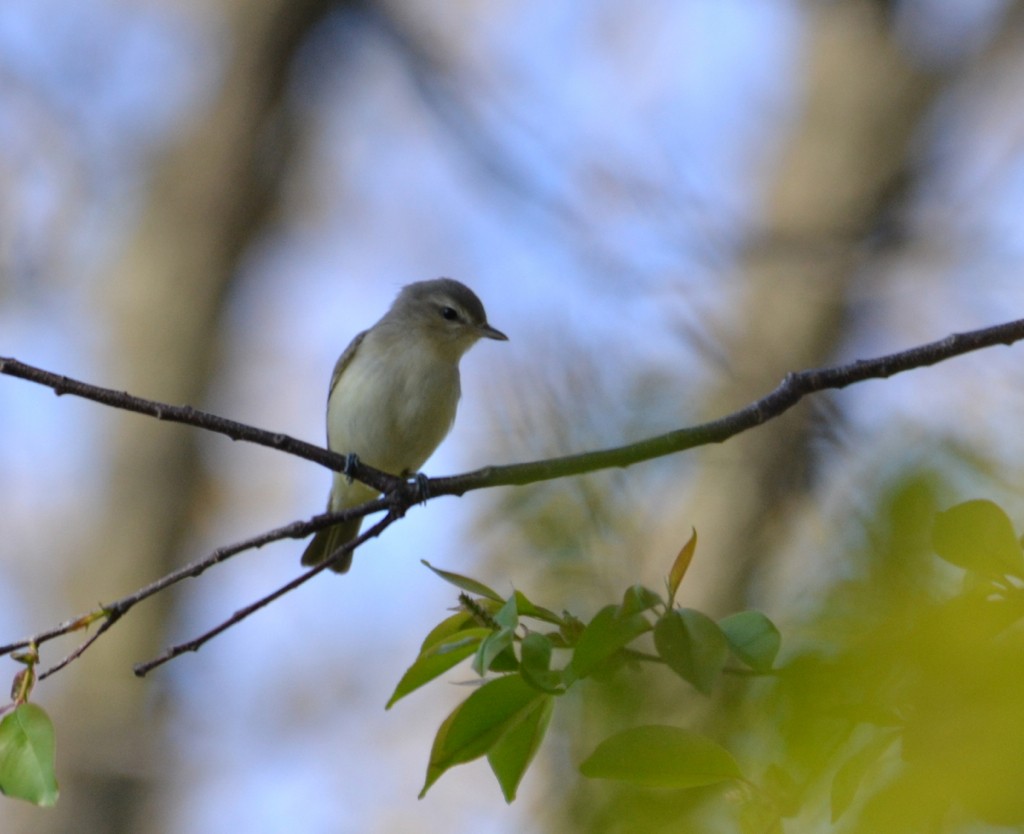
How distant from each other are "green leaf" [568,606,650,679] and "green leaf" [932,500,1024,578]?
348 mm

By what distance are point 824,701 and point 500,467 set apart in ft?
3.41

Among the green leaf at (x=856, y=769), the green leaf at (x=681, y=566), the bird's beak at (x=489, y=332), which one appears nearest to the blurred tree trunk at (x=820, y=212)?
the bird's beak at (x=489, y=332)

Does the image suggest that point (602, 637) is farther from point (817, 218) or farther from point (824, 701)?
point (817, 218)

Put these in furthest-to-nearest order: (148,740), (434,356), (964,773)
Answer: (148,740) < (434,356) < (964,773)

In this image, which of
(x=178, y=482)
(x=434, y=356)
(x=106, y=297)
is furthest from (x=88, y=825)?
(x=434, y=356)

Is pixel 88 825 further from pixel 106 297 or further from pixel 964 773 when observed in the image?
pixel 964 773

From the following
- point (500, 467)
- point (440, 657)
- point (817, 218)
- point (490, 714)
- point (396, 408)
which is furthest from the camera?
point (817, 218)

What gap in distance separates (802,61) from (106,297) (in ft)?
15.6

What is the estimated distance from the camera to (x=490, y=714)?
3.80 feet

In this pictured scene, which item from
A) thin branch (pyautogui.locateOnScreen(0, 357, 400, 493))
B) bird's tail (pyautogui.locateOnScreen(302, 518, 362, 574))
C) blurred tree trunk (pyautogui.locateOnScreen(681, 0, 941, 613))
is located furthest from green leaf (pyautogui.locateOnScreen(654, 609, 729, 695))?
bird's tail (pyautogui.locateOnScreen(302, 518, 362, 574))

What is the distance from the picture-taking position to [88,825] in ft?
22.7

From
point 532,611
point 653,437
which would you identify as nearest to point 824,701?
point 532,611

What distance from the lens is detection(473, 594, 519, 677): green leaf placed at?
110 cm

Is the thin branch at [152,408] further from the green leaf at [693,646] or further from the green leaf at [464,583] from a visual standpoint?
the green leaf at [693,646]
